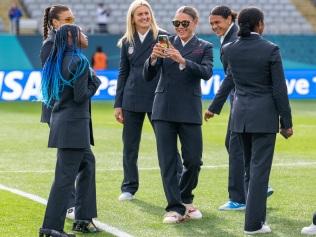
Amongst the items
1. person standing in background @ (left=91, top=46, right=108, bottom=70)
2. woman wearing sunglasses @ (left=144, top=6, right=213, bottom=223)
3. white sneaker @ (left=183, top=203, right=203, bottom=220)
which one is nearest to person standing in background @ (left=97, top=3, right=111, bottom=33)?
person standing in background @ (left=91, top=46, right=108, bottom=70)

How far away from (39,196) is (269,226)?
2865 mm

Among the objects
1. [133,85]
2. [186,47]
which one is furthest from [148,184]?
[186,47]

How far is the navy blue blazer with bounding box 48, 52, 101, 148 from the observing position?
28.1 feet

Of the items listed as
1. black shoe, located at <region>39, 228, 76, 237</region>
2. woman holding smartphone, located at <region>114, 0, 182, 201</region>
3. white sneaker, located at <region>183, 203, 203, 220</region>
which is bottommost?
white sneaker, located at <region>183, 203, 203, 220</region>

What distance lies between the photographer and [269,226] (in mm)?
9516

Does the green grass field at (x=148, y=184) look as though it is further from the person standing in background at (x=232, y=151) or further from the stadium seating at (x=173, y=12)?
the stadium seating at (x=173, y=12)

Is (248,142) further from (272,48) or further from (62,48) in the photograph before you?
(62,48)

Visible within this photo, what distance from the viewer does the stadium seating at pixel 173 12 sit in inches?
1455

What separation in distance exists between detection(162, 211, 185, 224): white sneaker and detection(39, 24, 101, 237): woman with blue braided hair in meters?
1.23

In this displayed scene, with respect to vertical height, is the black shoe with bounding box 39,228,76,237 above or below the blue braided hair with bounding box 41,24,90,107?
below

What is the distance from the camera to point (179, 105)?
9.75 m

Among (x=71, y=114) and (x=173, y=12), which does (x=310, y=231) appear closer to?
(x=71, y=114)

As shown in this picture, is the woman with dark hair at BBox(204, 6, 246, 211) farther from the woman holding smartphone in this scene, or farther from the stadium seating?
the stadium seating

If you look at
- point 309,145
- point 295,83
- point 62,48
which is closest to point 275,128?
point 62,48
